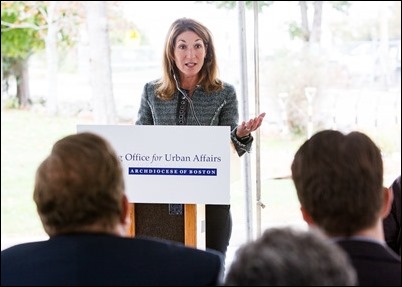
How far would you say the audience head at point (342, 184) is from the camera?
5.29 ft

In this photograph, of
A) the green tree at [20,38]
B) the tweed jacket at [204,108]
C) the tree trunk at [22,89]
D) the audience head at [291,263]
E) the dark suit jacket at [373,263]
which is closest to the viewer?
the audience head at [291,263]

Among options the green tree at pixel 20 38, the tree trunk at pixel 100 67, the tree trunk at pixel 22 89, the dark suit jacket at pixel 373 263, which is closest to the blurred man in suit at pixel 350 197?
the dark suit jacket at pixel 373 263

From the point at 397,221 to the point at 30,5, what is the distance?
6.18 m

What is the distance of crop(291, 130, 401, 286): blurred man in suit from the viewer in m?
1.58

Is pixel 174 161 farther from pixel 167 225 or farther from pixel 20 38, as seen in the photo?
pixel 20 38

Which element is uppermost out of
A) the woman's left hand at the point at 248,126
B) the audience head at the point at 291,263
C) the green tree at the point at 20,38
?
the green tree at the point at 20,38

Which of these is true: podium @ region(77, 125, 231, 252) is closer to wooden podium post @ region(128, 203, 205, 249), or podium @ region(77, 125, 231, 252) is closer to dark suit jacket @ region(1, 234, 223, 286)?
wooden podium post @ region(128, 203, 205, 249)

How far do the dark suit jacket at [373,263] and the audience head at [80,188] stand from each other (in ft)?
1.67

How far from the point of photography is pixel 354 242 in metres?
1.60

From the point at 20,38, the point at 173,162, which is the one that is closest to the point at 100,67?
the point at 20,38

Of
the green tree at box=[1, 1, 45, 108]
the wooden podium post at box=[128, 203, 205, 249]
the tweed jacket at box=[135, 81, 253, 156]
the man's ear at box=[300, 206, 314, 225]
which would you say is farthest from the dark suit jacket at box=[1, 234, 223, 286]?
the green tree at box=[1, 1, 45, 108]

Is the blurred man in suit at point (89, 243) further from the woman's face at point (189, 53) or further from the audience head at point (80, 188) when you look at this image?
the woman's face at point (189, 53)

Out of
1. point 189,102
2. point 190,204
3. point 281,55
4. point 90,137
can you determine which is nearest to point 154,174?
point 190,204

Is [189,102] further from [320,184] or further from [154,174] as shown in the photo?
[320,184]
